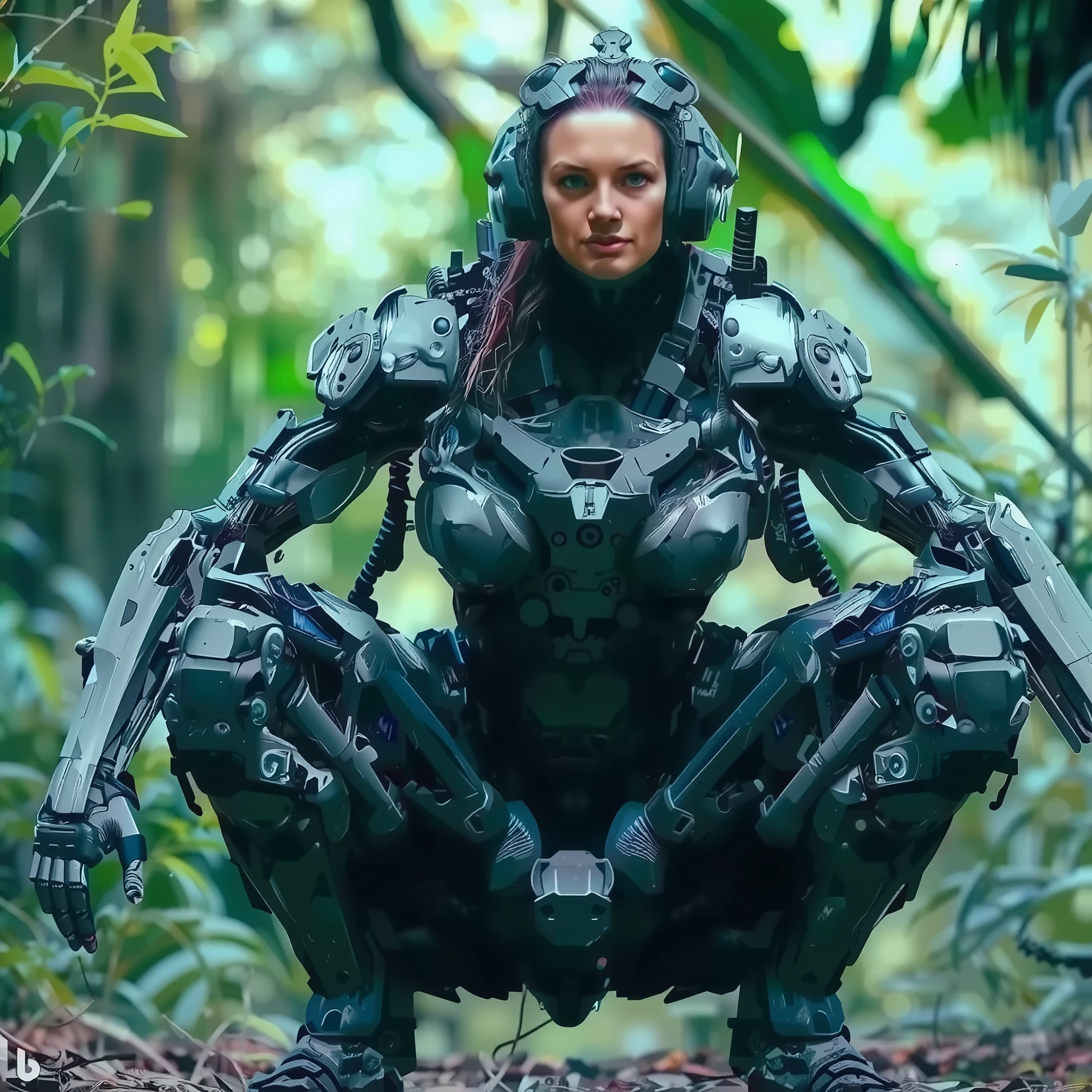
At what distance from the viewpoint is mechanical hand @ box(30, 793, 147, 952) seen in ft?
5.01

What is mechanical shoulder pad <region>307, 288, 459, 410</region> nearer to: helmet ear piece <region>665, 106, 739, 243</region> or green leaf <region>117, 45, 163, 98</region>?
helmet ear piece <region>665, 106, 739, 243</region>

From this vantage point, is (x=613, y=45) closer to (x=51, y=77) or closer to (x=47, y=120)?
(x=51, y=77)

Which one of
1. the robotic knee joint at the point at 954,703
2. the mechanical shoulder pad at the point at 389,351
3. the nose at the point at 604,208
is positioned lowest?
the robotic knee joint at the point at 954,703

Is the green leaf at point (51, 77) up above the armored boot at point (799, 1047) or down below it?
above

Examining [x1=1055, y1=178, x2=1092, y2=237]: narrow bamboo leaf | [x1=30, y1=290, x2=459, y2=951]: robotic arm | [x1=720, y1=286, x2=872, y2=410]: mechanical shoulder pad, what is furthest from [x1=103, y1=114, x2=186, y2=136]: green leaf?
[x1=1055, y1=178, x2=1092, y2=237]: narrow bamboo leaf

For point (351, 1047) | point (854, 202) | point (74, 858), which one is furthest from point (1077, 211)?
point (74, 858)

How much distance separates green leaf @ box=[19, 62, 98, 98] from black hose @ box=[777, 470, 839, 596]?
99cm

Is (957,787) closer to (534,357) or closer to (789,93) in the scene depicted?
(534,357)

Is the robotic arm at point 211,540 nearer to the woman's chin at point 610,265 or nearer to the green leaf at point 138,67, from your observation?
the woman's chin at point 610,265

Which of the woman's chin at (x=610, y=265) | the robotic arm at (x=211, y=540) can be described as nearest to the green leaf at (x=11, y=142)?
the robotic arm at (x=211, y=540)

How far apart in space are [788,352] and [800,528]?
0.22 m

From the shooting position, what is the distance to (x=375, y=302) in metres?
3.10

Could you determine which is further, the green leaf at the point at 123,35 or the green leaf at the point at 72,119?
the green leaf at the point at 72,119

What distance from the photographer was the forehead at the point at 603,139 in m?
1.59
